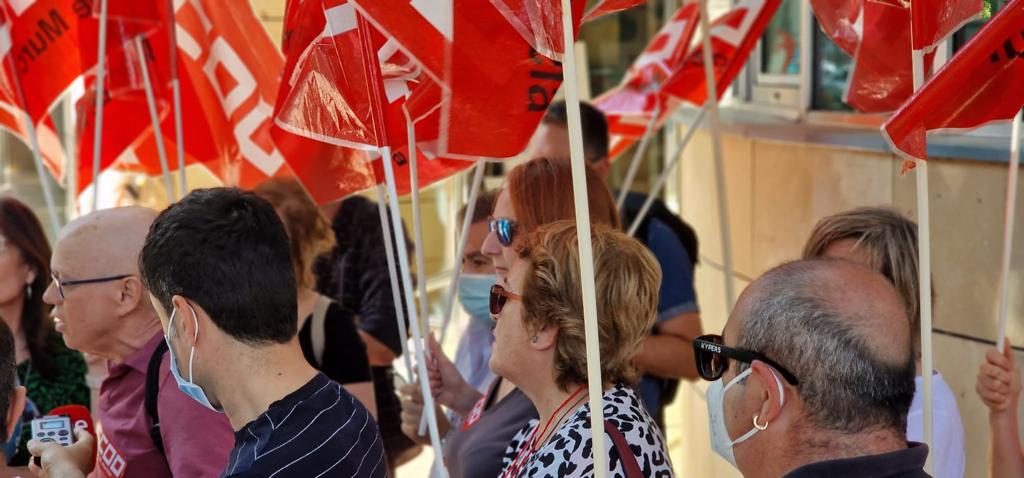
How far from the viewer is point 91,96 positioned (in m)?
3.97

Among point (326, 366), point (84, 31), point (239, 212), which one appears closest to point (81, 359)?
point (326, 366)

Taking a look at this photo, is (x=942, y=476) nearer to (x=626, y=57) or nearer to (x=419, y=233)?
(x=419, y=233)

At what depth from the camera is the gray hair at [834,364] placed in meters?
1.73

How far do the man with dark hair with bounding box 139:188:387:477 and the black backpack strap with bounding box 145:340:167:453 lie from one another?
260 millimetres

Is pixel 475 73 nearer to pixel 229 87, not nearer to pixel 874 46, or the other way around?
pixel 874 46

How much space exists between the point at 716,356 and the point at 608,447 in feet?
1.28

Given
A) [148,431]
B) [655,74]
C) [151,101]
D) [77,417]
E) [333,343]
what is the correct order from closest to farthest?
[148,431] → [77,417] → [333,343] → [151,101] → [655,74]

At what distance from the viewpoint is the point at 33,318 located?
3.55 m

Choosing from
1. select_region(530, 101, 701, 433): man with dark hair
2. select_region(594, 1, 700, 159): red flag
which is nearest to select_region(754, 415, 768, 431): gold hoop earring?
select_region(530, 101, 701, 433): man with dark hair

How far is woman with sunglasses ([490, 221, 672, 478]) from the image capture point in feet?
7.80

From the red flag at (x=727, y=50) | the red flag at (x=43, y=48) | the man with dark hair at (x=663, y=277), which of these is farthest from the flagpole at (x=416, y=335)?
the red flag at (x=727, y=50)

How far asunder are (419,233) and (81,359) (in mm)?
1309

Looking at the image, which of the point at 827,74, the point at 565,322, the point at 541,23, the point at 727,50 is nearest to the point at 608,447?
the point at 565,322

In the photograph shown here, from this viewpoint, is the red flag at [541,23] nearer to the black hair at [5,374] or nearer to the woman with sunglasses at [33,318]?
the black hair at [5,374]
